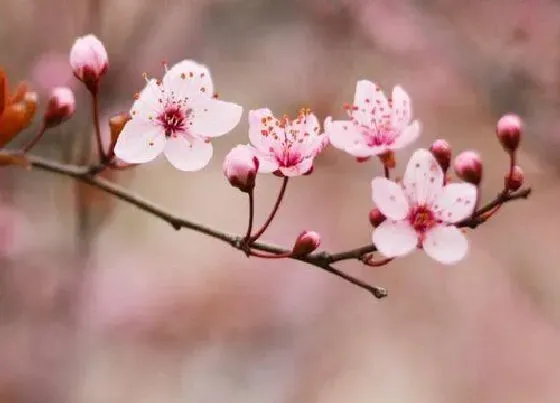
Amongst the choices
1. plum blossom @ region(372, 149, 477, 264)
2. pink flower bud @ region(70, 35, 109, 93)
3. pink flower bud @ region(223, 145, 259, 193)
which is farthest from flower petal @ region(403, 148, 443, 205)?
pink flower bud @ region(70, 35, 109, 93)

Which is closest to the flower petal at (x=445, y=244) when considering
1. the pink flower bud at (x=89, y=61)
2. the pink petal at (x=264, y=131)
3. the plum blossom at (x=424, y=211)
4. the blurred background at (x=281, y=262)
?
the plum blossom at (x=424, y=211)

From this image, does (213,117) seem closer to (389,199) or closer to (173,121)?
(173,121)

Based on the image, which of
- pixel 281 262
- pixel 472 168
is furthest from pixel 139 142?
pixel 281 262

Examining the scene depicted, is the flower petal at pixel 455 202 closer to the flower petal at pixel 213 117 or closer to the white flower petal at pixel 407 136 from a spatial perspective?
the white flower petal at pixel 407 136

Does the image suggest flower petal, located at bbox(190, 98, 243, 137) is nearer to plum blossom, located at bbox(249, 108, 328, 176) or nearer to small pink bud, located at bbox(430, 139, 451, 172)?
plum blossom, located at bbox(249, 108, 328, 176)

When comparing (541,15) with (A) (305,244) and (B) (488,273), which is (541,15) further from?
(A) (305,244)
